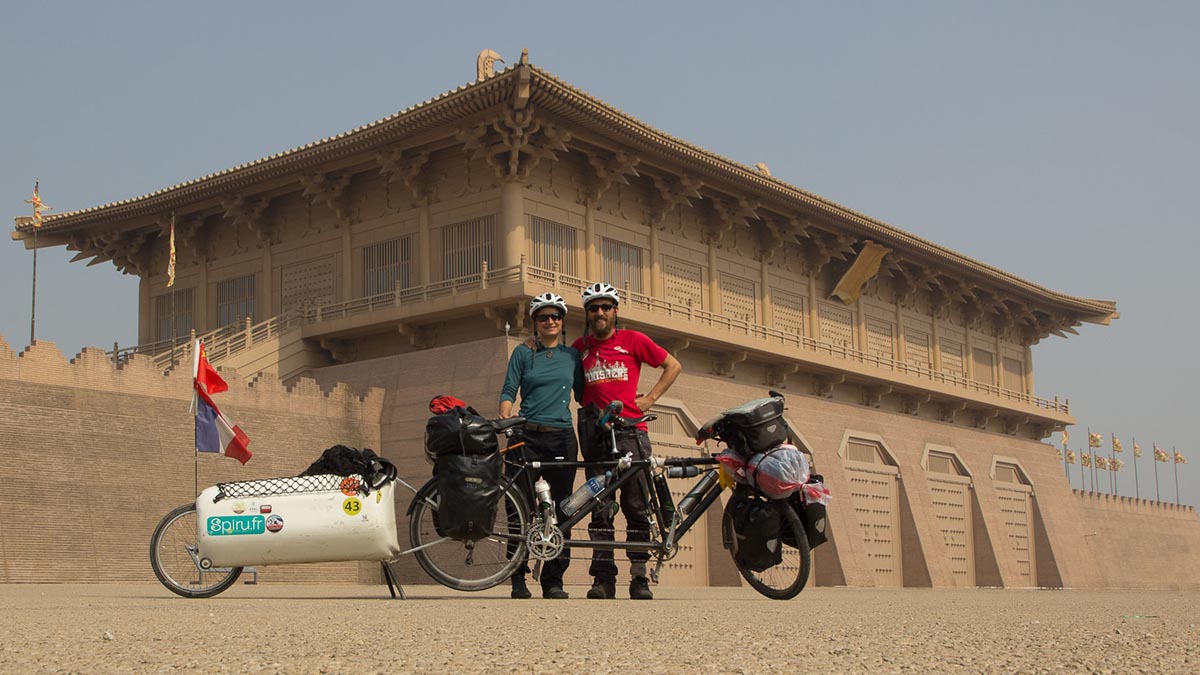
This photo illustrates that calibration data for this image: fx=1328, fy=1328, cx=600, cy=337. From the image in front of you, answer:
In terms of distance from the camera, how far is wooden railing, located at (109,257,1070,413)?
21.5 metres

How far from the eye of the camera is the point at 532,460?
8.45 m

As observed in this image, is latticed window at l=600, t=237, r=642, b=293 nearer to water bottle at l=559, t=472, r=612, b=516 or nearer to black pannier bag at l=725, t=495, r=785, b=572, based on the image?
water bottle at l=559, t=472, r=612, b=516

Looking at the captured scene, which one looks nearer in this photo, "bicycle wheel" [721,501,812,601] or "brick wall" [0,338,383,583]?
"bicycle wheel" [721,501,812,601]

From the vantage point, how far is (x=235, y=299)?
84.8 ft

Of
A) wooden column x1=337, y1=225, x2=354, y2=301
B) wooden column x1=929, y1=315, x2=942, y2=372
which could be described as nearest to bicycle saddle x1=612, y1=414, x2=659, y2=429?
wooden column x1=337, y1=225, x2=354, y2=301

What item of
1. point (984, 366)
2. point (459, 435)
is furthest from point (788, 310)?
point (459, 435)

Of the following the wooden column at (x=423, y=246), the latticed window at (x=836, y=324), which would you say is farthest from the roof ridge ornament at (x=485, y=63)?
the latticed window at (x=836, y=324)

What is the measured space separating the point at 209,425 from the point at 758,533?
38.3ft

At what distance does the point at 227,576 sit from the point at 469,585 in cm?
171

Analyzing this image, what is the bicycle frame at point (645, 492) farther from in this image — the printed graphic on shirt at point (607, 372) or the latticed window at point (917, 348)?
the latticed window at point (917, 348)

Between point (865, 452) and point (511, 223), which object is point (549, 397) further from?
point (865, 452)

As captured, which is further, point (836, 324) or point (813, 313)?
point (836, 324)

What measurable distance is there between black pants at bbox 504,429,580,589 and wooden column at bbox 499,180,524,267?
13.0 metres

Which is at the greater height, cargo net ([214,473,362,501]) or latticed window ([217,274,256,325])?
latticed window ([217,274,256,325])
